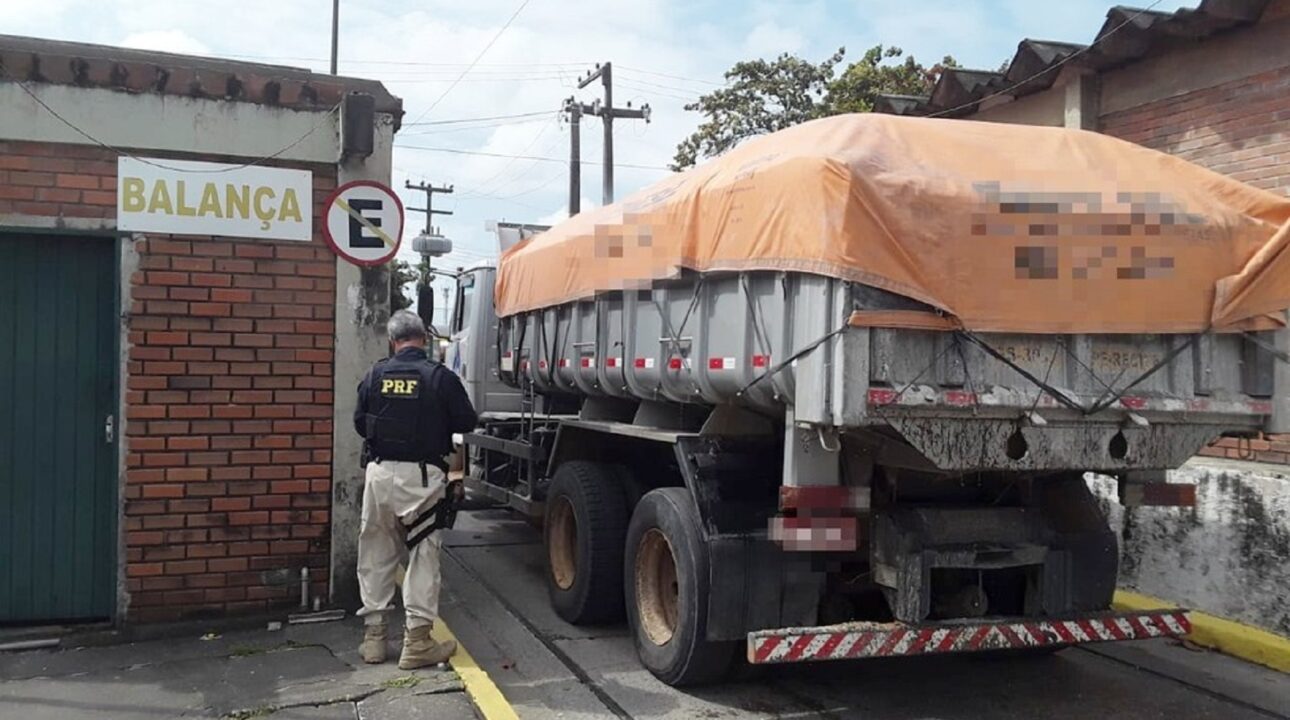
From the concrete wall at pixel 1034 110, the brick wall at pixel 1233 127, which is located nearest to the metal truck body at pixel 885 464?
the brick wall at pixel 1233 127

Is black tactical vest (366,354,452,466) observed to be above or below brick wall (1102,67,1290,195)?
below

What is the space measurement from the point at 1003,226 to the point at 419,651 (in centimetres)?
353

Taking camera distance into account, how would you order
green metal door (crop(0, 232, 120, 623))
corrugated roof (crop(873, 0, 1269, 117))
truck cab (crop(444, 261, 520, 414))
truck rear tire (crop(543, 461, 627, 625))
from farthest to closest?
truck cab (crop(444, 261, 520, 414)), corrugated roof (crop(873, 0, 1269, 117)), truck rear tire (crop(543, 461, 627, 625)), green metal door (crop(0, 232, 120, 623))

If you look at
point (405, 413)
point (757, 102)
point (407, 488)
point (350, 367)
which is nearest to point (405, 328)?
point (405, 413)

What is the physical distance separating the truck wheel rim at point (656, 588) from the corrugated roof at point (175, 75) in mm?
3085

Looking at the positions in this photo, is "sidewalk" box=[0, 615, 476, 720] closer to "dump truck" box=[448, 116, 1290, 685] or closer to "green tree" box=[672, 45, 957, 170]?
"dump truck" box=[448, 116, 1290, 685]

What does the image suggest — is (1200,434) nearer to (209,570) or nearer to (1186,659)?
(1186,659)

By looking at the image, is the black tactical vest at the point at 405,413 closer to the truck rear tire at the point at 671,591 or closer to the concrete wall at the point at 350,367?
the concrete wall at the point at 350,367

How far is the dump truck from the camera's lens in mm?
4191

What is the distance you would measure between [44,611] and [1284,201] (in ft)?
22.4

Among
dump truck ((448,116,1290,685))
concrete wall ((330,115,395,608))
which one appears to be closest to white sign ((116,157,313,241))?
concrete wall ((330,115,395,608))

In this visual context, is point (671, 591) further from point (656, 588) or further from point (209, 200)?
point (209, 200)

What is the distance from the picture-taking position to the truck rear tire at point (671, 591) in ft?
16.0

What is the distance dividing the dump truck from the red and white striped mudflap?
1cm
